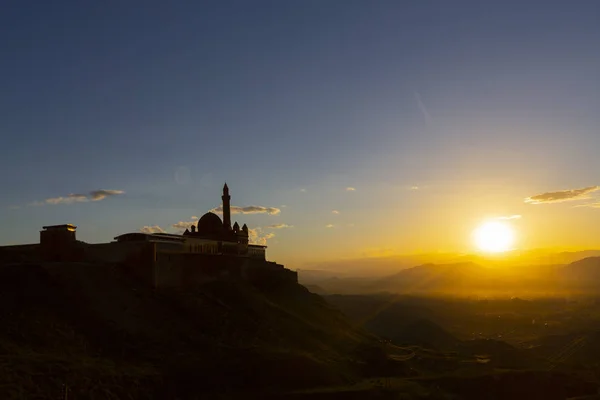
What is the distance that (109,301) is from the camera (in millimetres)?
39500

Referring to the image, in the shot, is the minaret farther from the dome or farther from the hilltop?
the hilltop

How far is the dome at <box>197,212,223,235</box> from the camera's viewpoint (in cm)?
6431

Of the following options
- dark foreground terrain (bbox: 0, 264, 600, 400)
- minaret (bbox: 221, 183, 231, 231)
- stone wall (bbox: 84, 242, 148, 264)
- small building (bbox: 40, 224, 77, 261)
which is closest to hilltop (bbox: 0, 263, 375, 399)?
dark foreground terrain (bbox: 0, 264, 600, 400)

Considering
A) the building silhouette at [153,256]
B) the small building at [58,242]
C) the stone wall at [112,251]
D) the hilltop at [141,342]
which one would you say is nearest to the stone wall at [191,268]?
the building silhouette at [153,256]

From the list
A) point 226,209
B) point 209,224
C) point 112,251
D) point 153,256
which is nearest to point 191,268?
point 153,256

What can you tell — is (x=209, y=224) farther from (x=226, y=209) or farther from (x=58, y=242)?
(x=58, y=242)

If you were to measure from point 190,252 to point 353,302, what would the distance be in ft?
272

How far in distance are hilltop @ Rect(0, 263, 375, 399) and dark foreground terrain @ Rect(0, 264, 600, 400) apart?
2.9 inches

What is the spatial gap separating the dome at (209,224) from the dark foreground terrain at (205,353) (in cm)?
1120

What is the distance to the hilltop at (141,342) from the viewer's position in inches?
1167

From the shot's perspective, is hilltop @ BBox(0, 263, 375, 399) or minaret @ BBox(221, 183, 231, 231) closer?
hilltop @ BBox(0, 263, 375, 399)

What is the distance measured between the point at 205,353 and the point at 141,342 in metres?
4.19

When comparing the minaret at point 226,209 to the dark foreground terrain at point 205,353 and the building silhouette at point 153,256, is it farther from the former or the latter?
the dark foreground terrain at point 205,353

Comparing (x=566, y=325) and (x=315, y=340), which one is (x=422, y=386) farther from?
(x=566, y=325)
